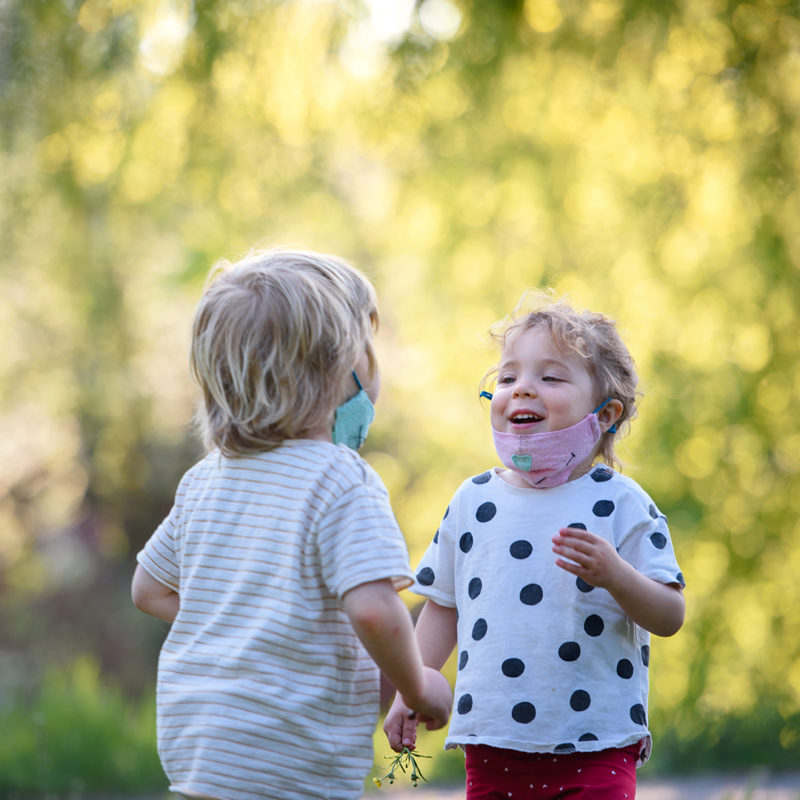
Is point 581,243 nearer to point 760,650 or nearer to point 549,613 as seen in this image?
point 760,650

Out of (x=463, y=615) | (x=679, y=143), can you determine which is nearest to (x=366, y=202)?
(x=679, y=143)

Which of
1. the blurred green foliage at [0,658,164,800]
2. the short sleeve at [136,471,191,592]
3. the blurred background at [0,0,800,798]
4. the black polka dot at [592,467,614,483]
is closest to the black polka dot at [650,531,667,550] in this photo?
the black polka dot at [592,467,614,483]

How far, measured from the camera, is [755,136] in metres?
4.11

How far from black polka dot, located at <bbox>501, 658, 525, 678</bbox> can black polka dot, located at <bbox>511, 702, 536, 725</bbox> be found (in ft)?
0.17

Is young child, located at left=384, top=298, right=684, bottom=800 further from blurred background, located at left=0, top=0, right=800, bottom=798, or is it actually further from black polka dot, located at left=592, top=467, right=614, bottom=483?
blurred background, located at left=0, top=0, right=800, bottom=798

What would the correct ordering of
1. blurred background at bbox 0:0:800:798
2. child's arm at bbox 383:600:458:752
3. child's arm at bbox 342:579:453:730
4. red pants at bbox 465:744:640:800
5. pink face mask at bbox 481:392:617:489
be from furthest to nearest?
blurred background at bbox 0:0:800:798 < child's arm at bbox 383:600:458:752 < pink face mask at bbox 481:392:617:489 < red pants at bbox 465:744:640:800 < child's arm at bbox 342:579:453:730

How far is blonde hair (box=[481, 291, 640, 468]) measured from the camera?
6.40ft

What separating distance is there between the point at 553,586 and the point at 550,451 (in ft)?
0.80

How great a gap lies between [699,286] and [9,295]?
16.2 ft

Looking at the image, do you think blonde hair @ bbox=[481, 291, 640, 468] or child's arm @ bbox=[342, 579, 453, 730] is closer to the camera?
child's arm @ bbox=[342, 579, 453, 730]

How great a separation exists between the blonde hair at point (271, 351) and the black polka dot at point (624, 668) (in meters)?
0.68

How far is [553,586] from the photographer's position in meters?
1.83

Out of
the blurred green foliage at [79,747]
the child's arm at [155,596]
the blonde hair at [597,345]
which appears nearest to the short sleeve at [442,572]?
the blonde hair at [597,345]

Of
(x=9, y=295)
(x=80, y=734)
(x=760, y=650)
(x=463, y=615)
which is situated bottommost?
(x=80, y=734)
